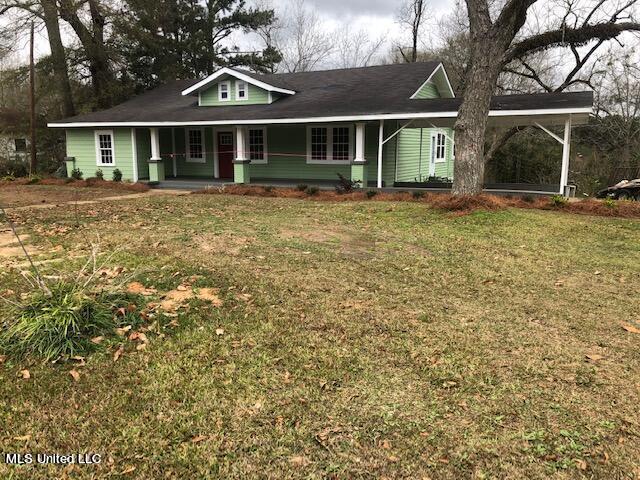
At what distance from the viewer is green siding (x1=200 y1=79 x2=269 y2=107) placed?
65.6 ft

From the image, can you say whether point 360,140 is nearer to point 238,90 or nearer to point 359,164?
point 359,164

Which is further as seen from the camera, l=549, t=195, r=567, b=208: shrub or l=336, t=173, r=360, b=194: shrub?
l=336, t=173, r=360, b=194: shrub

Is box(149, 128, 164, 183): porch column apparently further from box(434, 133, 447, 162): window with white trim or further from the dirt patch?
box(434, 133, 447, 162): window with white trim

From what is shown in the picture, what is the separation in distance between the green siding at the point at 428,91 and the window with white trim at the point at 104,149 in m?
12.9

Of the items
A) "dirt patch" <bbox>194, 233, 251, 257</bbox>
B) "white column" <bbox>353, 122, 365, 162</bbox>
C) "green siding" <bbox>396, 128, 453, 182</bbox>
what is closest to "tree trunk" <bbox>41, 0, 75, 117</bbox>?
"white column" <bbox>353, 122, 365, 162</bbox>

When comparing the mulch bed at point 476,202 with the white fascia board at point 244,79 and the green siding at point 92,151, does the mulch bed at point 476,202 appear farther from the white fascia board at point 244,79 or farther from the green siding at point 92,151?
the green siding at point 92,151

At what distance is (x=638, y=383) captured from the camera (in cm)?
368

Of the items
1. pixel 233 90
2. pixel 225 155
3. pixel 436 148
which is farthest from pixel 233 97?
pixel 436 148

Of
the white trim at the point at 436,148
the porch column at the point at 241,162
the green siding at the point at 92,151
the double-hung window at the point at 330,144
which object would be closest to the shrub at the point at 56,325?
the porch column at the point at 241,162

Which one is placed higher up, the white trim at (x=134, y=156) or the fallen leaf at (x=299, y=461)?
the white trim at (x=134, y=156)

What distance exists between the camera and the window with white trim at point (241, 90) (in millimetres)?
20281

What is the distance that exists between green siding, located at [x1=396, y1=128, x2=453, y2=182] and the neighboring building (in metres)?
0.04

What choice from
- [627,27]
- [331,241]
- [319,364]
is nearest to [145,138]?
[331,241]

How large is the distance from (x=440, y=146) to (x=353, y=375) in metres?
20.9
